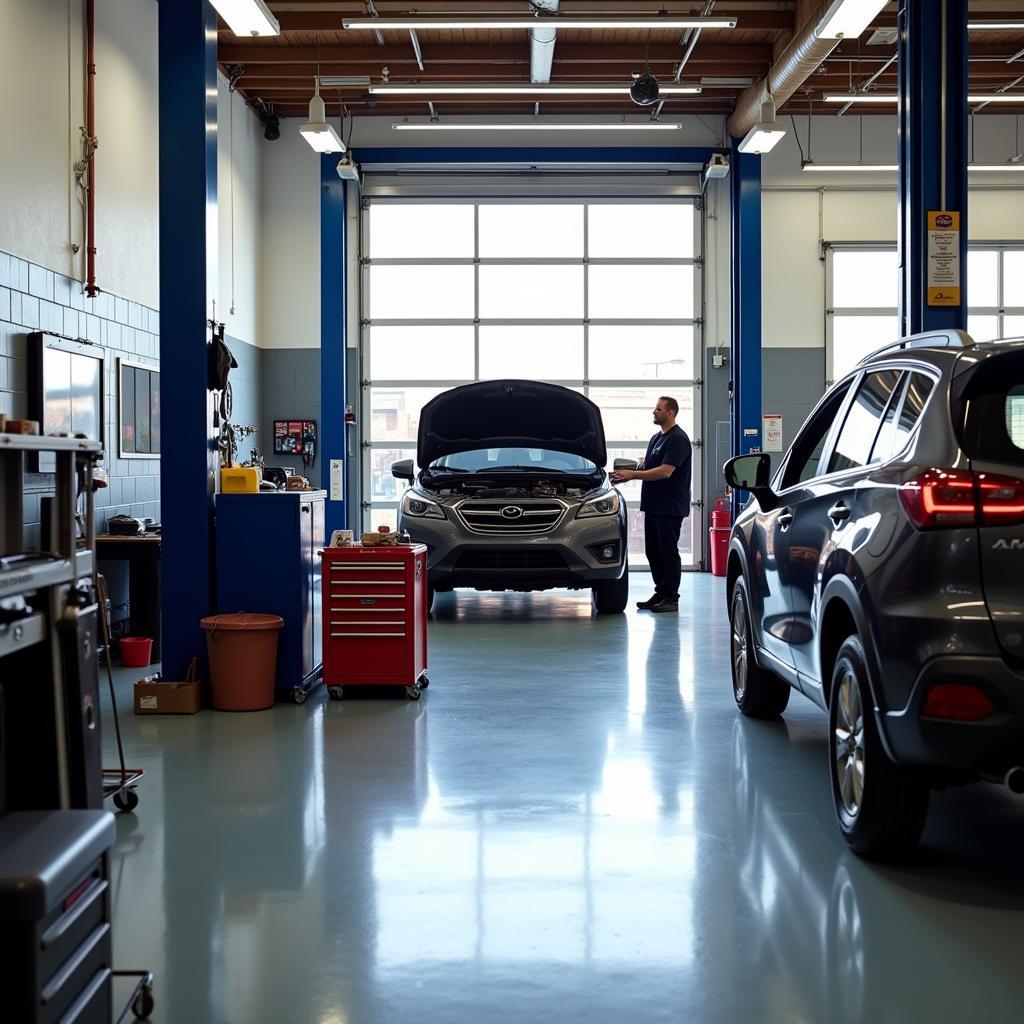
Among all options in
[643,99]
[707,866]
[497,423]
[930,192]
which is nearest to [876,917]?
[707,866]

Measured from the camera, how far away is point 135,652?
712cm

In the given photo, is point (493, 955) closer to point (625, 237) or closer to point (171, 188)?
point (171, 188)

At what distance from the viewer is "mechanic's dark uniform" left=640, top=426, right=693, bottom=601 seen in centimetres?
913

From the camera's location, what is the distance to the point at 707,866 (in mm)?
3256

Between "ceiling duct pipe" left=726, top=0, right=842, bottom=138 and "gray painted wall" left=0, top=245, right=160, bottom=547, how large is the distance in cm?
513

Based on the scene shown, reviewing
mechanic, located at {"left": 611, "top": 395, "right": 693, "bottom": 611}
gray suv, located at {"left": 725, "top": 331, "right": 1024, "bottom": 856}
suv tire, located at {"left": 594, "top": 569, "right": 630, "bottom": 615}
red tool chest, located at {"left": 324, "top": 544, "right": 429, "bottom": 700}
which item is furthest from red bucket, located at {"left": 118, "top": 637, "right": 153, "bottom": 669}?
gray suv, located at {"left": 725, "top": 331, "right": 1024, "bottom": 856}

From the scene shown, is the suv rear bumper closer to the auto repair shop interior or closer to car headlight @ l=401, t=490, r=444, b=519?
the auto repair shop interior

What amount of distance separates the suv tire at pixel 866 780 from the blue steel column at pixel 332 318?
377 inches

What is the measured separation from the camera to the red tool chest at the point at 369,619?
18.8ft

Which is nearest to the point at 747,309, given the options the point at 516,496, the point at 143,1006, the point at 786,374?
the point at 786,374

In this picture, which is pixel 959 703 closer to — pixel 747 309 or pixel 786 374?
pixel 747 309

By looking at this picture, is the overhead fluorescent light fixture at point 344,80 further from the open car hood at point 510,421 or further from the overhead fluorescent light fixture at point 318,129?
the open car hood at point 510,421

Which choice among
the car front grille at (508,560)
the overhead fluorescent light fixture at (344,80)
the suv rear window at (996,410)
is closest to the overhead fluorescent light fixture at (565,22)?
→ the overhead fluorescent light fixture at (344,80)

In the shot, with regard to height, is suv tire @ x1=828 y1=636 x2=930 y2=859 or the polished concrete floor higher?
suv tire @ x1=828 y1=636 x2=930 y2=859
